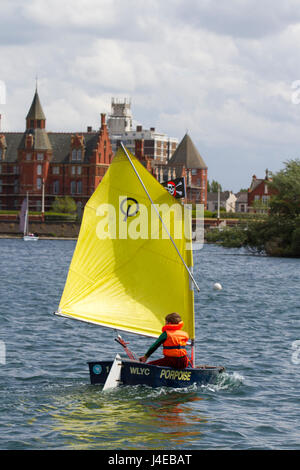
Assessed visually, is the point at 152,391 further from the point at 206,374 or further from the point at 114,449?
the point at 114,449

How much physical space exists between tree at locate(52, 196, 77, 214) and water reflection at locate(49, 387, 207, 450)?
5135 inches

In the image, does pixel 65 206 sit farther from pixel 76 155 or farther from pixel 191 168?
pixel 191 168

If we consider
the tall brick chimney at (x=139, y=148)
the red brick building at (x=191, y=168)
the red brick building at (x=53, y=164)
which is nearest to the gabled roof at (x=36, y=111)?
the red brick building at (x=53, y=164)

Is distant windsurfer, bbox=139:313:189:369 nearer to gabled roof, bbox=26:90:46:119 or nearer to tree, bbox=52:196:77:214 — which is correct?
tree, bbox=52:196:77:214

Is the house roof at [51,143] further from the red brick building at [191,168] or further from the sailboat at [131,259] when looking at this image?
the sailboat at [131,259]

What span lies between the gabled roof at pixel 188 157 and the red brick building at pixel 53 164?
34.3 m

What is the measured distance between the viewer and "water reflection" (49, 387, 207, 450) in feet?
52.7

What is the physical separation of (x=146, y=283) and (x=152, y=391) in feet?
11.1

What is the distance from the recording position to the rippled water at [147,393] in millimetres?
16391

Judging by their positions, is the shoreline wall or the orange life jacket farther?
the shoreline wall

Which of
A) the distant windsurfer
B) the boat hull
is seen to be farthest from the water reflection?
the distant windsurfer

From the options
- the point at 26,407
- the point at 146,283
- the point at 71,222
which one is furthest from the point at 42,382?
the point at 71,222

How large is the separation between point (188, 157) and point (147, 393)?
17282cm

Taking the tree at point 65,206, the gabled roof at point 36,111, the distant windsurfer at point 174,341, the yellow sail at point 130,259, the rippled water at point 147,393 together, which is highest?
the gabled roof at point 36,111
